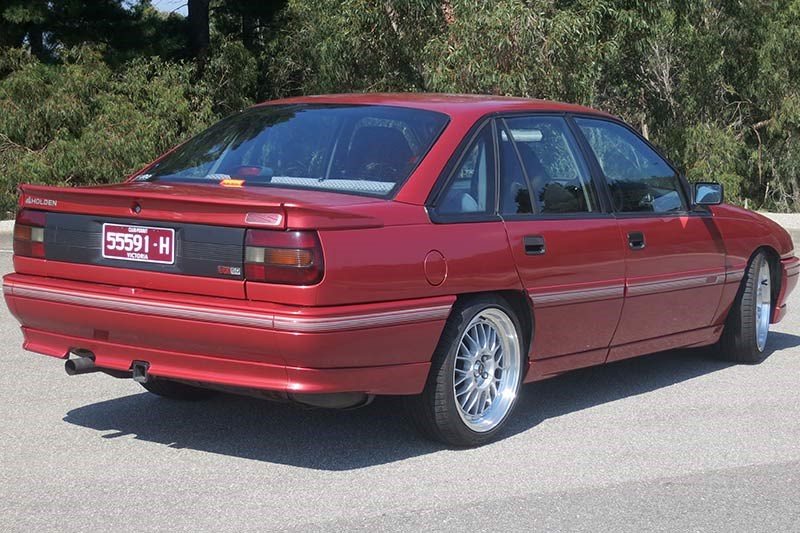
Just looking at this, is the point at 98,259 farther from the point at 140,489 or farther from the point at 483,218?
the point at 483,218

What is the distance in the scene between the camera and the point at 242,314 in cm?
494

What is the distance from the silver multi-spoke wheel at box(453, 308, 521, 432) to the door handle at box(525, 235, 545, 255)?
0.33 m

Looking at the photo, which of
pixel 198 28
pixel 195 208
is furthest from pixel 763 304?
pixel 198 28

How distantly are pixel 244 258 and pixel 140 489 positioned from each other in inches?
37.8

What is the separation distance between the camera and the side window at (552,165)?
6195 mm

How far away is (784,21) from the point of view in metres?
32.5

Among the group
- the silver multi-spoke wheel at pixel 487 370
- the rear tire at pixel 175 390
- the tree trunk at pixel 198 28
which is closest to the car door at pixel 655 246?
the silver multi-spoke wheel at pixel 487 370

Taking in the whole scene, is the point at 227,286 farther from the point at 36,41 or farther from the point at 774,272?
the point at 36,41

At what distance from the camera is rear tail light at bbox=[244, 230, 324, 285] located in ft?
16.1

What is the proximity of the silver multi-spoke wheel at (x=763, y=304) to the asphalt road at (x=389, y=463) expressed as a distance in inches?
30.6

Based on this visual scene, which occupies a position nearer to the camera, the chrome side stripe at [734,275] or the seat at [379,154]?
the seat at [379,154]

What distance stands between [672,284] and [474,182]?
63.5 inches

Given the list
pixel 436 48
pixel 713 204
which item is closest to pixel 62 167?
pixel 436 48

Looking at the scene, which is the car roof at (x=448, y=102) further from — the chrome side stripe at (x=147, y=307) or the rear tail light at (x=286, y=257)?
the chrome side stripe at (x=147, y=307)
